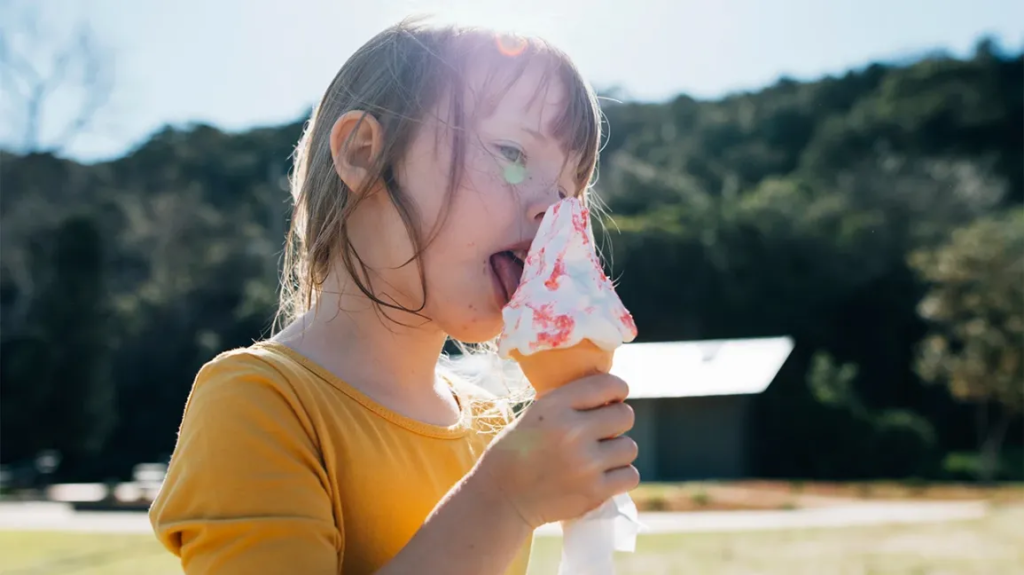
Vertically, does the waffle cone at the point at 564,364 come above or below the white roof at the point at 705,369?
above

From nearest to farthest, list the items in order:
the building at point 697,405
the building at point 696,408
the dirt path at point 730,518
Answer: the dirt path at point 730,518 < the building at point 697,405 < the building at point 696,408

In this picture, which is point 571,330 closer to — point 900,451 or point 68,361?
point 68,361

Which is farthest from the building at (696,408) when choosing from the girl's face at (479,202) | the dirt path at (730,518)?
the girl's face at (479,202)

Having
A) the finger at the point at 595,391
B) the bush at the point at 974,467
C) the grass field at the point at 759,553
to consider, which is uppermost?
the finger at the point at 595,391

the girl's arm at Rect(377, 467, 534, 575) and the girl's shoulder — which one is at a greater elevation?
the girl's shoulder

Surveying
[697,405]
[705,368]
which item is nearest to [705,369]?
[705,368]

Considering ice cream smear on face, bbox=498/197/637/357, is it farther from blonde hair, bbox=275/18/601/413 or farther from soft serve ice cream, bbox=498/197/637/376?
blonde hair, bbox=275/18/601/413

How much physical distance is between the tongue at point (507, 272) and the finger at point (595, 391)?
26 centimetres

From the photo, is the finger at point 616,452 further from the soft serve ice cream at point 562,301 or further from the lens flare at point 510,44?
the lens flare at point 510,44

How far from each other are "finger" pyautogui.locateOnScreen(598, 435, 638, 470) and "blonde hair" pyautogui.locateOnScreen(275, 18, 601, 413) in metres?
0.43

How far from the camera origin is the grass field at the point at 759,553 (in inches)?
375

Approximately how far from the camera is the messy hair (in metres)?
1.58

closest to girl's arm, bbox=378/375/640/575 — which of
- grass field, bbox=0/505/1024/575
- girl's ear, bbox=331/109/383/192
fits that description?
girl's ear, bbox=331/109/383/192

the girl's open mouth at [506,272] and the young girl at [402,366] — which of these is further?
the girl's open mouth at [506,272]
